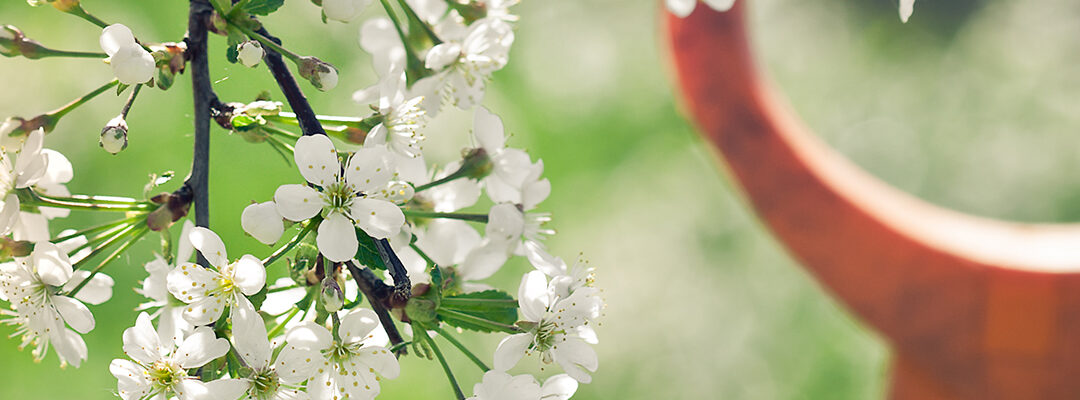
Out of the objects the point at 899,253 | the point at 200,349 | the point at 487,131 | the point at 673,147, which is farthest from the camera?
the point at 673,147

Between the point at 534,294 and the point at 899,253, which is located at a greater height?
the point at 534,294

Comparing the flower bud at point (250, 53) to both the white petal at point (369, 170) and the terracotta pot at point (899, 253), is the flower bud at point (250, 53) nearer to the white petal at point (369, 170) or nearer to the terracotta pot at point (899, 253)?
the white petal at point (369, 170)

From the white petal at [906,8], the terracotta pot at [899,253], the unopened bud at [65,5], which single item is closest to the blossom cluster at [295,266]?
the unopened bud at [65,5]

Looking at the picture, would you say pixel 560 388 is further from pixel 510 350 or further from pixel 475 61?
pixel 475 61

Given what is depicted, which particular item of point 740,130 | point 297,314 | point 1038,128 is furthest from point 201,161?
point 1038,128

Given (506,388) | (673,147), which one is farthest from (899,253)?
(673,147)

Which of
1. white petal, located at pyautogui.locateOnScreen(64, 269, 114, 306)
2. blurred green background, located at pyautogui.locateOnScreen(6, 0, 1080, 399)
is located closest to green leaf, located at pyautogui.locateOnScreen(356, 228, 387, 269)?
white petal, located at pyautogui.locateOnScreen(64, 269, 114, 306)

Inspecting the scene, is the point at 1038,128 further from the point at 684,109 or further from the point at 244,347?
the point at 244,347
